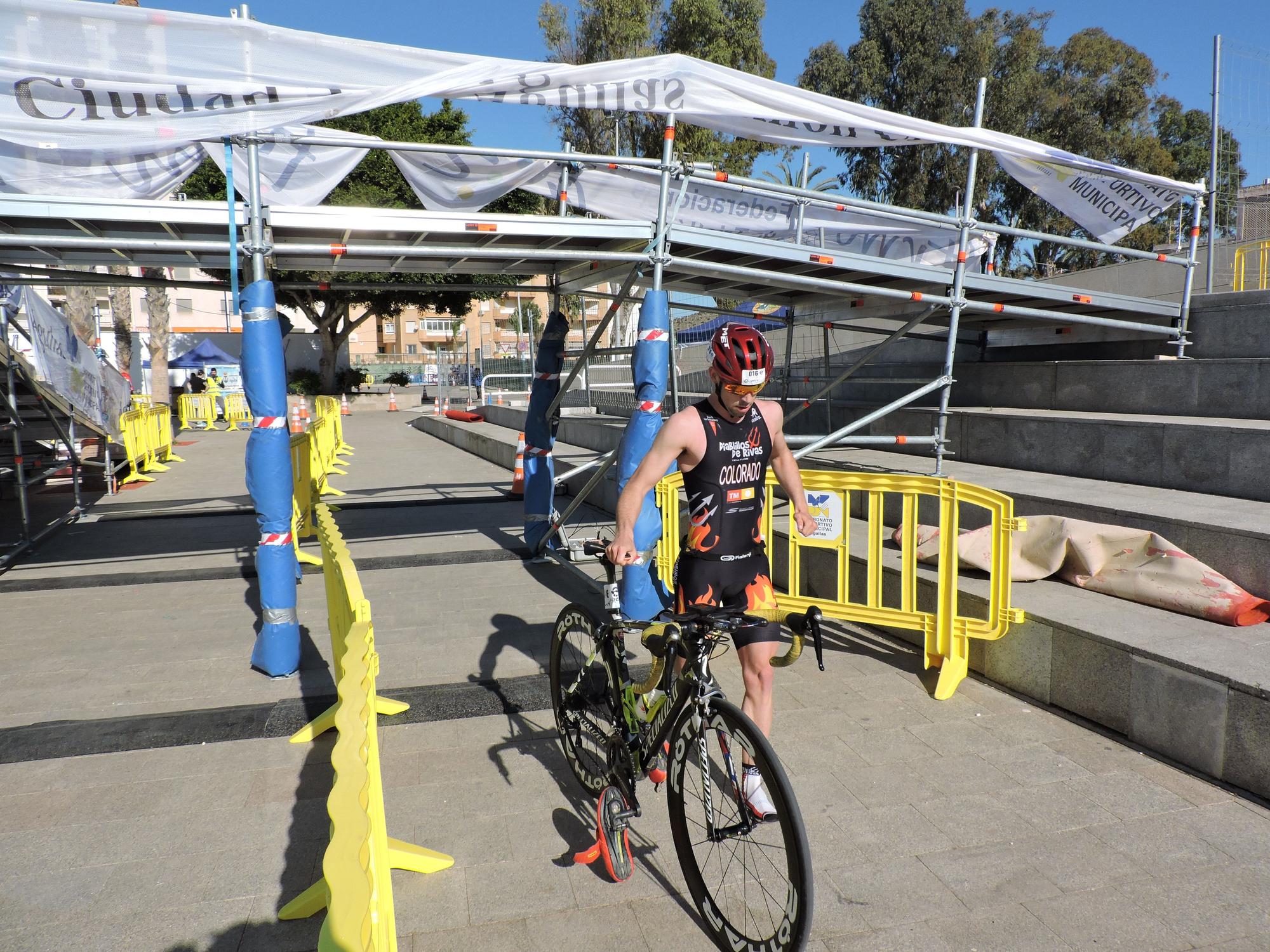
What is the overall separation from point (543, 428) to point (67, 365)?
8.23 m

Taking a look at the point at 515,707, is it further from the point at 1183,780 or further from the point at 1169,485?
the point at 1169,485

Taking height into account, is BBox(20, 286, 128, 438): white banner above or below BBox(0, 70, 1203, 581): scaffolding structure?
below

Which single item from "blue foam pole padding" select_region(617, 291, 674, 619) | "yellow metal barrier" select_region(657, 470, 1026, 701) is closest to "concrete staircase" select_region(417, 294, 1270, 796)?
"yellow metal barrier" select_region(657, 470, 1026, 701)

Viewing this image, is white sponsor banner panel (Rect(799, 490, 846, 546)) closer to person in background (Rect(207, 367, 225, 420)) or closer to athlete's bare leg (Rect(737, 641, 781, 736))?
athlete's bare leg (Rect(737, 641, 781, 736))

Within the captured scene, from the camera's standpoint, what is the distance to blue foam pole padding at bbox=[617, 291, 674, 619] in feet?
17.9

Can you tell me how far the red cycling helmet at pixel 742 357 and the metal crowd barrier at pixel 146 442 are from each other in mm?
14128

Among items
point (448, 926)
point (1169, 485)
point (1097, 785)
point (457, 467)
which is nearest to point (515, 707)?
point (448, 926)

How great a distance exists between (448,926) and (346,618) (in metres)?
1.26

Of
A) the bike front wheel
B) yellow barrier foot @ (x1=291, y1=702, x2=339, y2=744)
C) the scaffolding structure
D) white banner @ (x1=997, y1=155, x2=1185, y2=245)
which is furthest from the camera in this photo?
white banner @ (x1=997, y1=155, x2=1185, y2=245)

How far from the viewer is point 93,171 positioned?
4977 millimetres

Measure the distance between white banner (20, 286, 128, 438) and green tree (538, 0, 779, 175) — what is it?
2402 centimetres

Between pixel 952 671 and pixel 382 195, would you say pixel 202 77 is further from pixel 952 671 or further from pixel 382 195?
pixel 382 195

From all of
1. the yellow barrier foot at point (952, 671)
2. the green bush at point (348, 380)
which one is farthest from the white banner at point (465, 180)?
the green bush at point (348, 380)

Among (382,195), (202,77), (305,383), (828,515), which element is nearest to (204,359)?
(305,383)
